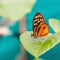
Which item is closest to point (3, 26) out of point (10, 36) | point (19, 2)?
point (10, 36)

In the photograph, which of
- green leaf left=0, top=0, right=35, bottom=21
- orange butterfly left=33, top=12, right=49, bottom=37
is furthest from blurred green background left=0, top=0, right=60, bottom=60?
green leaf left=0, top=0, right=35, bottom=21

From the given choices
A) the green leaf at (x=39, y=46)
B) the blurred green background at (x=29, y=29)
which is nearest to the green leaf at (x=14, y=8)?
the green leaf at (x=39, y=46)

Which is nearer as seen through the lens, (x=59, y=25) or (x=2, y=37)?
(x=59, y=25)

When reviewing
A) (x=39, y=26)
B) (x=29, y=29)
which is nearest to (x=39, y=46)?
(x=39, y=26)

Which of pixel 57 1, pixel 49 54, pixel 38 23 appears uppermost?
pixel 57 1

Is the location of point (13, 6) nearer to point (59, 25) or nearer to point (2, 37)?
point (59, 25)

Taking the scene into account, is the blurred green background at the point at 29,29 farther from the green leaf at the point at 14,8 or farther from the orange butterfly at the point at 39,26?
the green leaf at the point at 14,8
